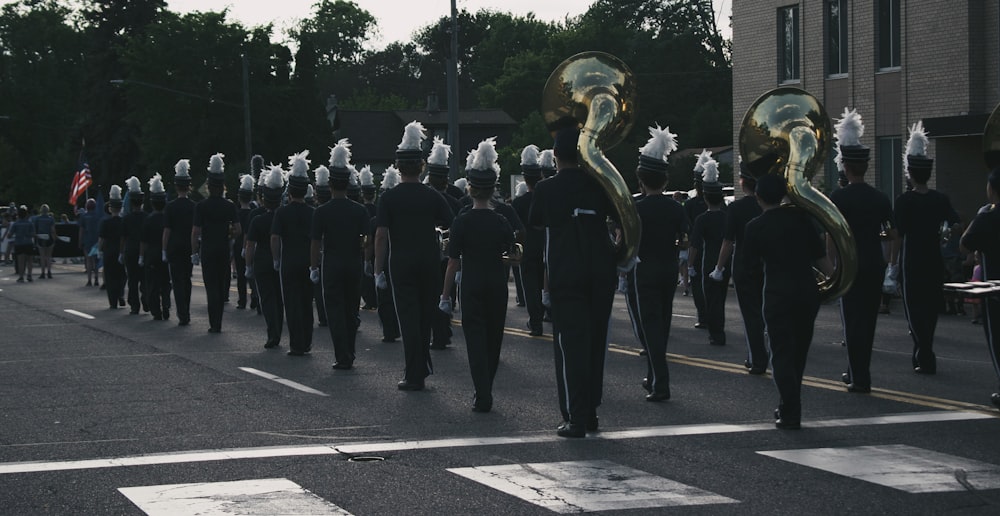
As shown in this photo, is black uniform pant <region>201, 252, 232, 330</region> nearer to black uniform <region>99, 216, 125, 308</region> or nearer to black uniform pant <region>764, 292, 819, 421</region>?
black uniform <region>99, 216, 125, 308</region>

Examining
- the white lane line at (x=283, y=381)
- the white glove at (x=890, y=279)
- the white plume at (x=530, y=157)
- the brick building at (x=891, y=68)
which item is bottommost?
the white lane line at (x=283, y=381)

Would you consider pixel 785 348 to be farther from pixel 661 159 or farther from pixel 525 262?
pixel 525 262

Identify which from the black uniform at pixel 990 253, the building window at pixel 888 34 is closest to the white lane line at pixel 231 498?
the black uniform at pixel 990 253

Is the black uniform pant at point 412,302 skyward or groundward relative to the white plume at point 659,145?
groundward

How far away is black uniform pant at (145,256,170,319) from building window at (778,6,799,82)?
63.4 ft

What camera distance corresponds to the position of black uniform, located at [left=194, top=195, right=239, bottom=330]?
18766 millimetres

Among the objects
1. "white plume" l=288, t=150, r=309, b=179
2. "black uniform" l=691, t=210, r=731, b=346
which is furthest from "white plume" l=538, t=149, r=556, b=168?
"white plume" l=288, t=150, r=309, b=179

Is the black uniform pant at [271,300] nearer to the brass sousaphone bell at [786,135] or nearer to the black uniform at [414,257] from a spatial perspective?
the black uniform at [414,257]

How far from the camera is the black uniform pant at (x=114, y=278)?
2391cm

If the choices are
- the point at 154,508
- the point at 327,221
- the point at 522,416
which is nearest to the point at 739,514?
the point at 154,508

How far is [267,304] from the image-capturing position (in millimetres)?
16812

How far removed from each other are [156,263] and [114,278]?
3504mm

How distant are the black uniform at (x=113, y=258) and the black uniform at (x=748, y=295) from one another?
12.5 meters

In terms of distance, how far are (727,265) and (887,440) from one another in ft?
16.3
